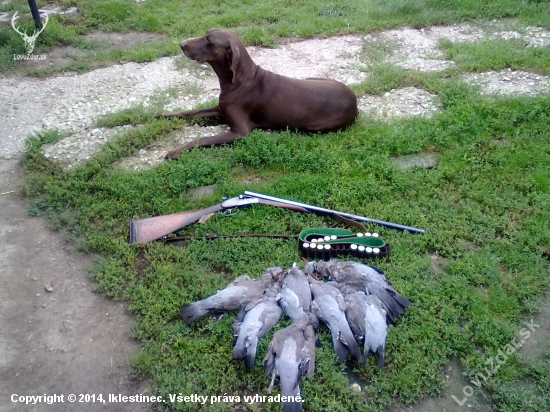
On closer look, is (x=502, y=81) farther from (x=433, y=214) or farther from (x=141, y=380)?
(x=141, y=380)

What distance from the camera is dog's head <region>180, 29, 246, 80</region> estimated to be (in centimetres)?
568

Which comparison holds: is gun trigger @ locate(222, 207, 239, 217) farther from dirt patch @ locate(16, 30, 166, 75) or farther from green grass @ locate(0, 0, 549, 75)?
dirt patch @ locate(16, 30, 166, 75)

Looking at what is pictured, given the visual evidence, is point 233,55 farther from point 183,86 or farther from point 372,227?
point 372,227

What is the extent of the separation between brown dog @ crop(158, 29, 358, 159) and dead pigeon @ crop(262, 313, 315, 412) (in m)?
2.83

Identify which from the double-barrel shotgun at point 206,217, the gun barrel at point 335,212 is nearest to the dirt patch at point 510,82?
the gun barrel at point 335,212

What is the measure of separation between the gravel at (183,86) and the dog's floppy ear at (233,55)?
0.84 m

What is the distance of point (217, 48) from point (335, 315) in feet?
11.2

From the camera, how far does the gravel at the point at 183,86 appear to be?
240 inches

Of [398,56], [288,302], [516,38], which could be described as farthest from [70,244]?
[516,38]

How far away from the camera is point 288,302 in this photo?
3.84m

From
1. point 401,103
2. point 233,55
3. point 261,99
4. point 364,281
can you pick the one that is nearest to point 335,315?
point 364,281

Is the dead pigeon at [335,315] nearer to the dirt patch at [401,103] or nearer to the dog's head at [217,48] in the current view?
the dog's head at [217,48]

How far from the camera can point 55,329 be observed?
3.98m

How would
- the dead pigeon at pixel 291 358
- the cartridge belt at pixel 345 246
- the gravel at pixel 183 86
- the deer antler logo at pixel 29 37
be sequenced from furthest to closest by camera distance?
the deer antler logo at pixel 29 37
the gravel at pixel 183 86
the cartridge belt at pixel 345 246
the dead pigeon at pixel 291 358
